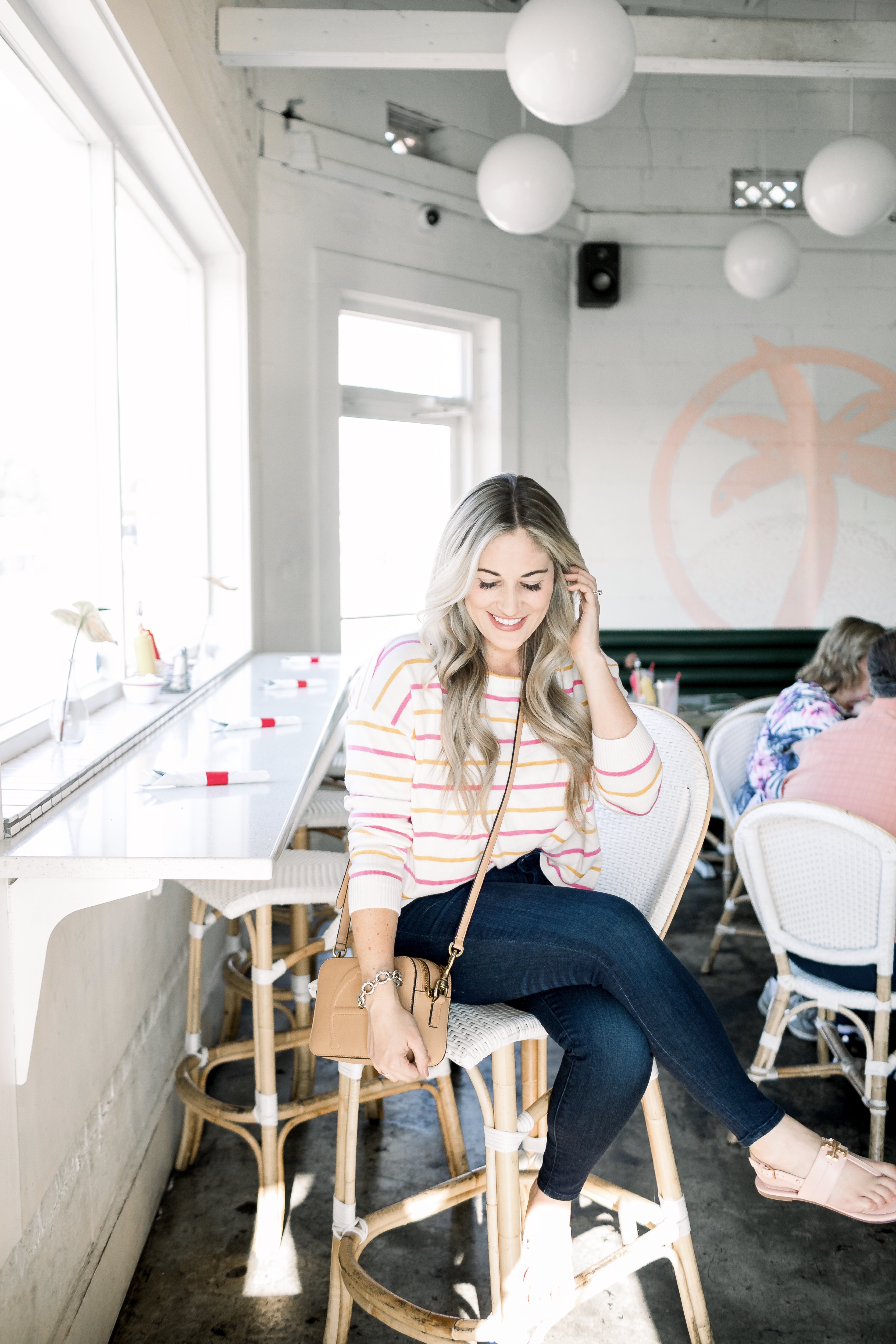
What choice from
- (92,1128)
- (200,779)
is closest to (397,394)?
(200,779)

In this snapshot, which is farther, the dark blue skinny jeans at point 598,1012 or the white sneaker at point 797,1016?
the white sneaker at point 797,1016

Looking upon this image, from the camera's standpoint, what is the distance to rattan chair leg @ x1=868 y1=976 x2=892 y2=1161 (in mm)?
2260

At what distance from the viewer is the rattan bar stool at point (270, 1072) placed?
80.1 inches

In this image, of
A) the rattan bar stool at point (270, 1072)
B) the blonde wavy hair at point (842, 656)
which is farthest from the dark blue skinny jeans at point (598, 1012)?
the blonde wavy hair at point (842, 656)

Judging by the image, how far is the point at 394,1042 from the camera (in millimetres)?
1441

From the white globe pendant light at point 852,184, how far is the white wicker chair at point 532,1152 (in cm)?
258

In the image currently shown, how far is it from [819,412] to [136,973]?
4897 millimetres

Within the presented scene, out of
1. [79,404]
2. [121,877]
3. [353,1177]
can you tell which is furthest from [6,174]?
[353,1177]

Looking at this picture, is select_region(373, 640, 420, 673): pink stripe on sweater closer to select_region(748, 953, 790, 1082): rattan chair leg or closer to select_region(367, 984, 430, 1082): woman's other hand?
select_region(367, 984, 430, 1082): woman's other hand

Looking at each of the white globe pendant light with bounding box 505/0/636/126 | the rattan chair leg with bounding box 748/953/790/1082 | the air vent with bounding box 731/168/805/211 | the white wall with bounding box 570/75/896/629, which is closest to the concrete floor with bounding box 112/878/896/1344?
the rattan chair leg with bounding box 748/953/790/1082

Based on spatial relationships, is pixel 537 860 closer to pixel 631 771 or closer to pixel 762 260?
pixel 631 771

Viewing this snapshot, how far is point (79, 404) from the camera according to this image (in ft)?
8.32

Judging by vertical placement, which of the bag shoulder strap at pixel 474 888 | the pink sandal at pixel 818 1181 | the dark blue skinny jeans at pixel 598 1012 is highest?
the bag shoulder strap at pixel 474 888

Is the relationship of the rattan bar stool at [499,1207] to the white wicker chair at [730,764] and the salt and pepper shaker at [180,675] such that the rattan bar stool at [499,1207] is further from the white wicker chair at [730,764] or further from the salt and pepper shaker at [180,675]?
the white wicker chair at [730,764]
